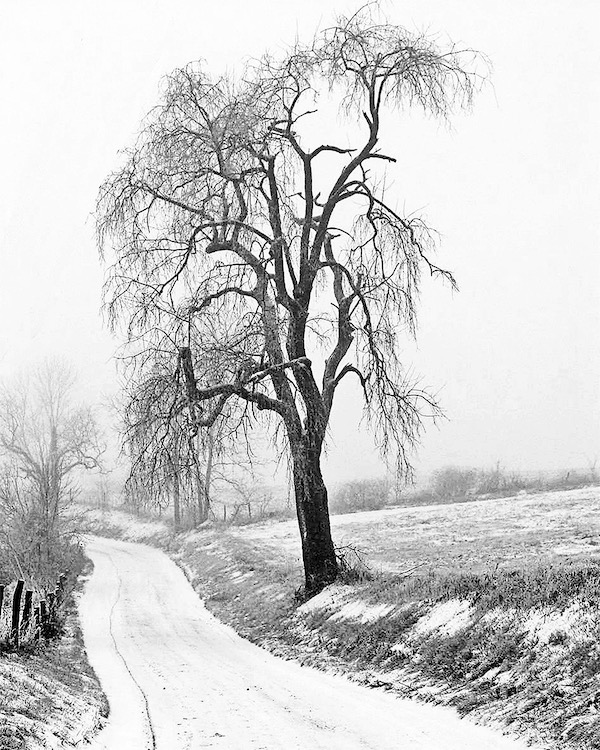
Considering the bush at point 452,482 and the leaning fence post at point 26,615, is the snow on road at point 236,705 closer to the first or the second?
the leaning fence post at point 26,615

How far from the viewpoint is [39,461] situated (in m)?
36.5

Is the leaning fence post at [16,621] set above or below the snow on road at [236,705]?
above

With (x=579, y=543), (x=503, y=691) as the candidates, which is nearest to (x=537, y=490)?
(x=579, y=543)

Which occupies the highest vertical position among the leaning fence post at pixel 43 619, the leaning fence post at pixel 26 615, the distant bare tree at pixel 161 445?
the distant bare tree at pixel 161 445

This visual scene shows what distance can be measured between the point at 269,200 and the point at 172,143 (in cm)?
230

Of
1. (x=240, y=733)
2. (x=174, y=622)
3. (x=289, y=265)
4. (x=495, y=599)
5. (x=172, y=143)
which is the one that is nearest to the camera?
(x=240, y=733)

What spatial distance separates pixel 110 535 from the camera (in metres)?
55.9

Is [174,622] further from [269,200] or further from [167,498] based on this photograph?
[269,200]

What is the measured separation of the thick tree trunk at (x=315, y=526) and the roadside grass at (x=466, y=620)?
52 cm

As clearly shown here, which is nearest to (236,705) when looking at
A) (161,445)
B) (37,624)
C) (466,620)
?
(466,620)

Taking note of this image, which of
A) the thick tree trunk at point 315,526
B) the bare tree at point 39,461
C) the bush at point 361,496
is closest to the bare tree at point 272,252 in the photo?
the thick tree trunk at point 315,526

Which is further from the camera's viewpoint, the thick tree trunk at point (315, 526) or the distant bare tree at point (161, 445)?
the thick tree trunk at point (315, 526)

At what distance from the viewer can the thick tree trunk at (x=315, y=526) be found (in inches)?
567

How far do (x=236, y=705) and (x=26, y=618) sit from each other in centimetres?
558
